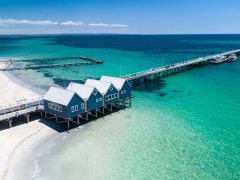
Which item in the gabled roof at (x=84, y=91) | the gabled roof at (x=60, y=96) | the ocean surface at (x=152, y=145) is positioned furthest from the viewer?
the gabled roof at (x=84, y=91)

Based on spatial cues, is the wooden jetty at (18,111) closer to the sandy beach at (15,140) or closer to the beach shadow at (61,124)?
the sandy beach at (15,140)

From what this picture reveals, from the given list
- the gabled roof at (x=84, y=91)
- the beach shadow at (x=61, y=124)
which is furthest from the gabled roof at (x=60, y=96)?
the beach shadow at (x=61, y=124)

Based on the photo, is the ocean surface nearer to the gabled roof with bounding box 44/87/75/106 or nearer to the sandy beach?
the sandy beach

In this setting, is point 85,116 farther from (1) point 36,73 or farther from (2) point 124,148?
(1) point 36,73

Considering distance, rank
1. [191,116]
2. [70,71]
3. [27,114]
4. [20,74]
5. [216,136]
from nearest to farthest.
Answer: [216,136] < [27,114] < [191,116] < [20,74] < [70,71]

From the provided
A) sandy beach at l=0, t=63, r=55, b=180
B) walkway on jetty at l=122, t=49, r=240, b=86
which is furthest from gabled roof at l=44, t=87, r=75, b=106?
walkway on jetty at l=122, t=49, r=240, b=86

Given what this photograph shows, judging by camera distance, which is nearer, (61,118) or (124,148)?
(124,148)

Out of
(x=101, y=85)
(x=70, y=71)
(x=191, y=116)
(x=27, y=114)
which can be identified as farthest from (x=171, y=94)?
(x=70, y=71)

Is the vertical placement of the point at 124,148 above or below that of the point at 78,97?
below
